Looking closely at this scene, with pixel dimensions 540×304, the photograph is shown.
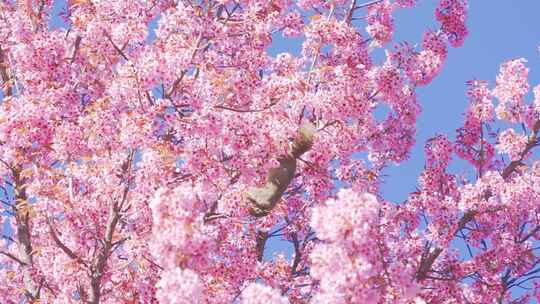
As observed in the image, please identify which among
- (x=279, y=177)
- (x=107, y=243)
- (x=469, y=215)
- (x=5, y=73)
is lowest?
(x=107, y=243)

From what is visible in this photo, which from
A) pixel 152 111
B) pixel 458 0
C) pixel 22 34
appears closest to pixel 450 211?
pixel 458 0

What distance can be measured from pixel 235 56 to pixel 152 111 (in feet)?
14.3

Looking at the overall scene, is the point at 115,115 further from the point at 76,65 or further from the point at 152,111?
the point at 76,65

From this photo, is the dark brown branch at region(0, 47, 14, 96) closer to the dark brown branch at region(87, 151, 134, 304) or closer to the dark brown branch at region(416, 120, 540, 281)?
the dark brown branch at region(87, 151, 134, 304)

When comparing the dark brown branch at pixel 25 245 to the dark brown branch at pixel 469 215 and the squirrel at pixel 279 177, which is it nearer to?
the squirrel at pixel 279 177

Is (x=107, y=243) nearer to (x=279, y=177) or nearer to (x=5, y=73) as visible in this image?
(x=279, y=177)

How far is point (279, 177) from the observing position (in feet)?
43.8

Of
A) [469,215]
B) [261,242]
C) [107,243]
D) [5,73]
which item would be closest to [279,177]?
[261,242]

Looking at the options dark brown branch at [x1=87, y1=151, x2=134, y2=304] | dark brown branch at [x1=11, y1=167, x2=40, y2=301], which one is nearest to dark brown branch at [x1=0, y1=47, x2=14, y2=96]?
dark brown branch at [x1=11, y1=167, x2=40, y2=301]

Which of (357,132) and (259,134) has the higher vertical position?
(357,132)

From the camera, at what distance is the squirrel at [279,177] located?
1282 cm

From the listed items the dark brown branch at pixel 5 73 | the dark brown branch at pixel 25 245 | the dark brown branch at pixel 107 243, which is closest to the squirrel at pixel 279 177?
the dark brown branch at pixel 107 243

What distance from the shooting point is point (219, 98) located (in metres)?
12.2

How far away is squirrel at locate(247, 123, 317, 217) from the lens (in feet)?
42.1
